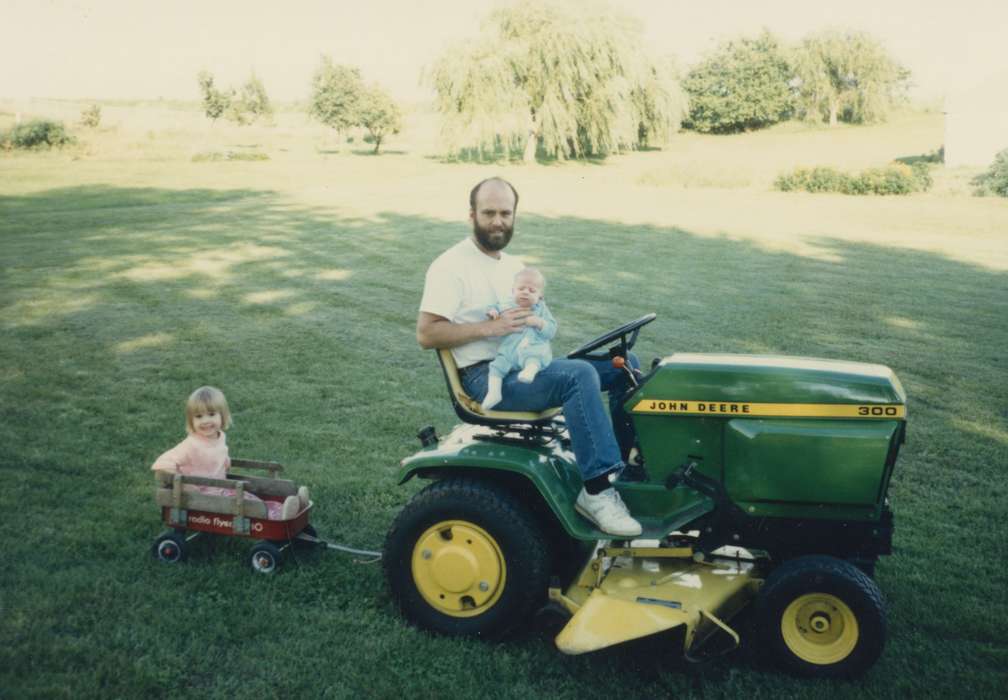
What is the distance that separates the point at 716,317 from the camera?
10531 millimetres

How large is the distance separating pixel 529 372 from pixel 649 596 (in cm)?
Answer: 105

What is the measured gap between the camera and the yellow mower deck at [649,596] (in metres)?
3.34

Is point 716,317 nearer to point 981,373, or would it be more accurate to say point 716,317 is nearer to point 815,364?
point 981,373

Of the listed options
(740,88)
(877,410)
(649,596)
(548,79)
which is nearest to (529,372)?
(649,596)

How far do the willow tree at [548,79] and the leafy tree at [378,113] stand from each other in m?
13.7

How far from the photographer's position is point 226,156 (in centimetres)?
3312

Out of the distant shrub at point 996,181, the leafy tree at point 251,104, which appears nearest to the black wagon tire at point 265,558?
the distant shrub at point 996,181

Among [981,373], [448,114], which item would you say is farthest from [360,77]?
[981,373]

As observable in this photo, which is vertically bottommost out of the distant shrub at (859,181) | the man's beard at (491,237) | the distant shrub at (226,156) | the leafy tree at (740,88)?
the man's beard at (491,237)

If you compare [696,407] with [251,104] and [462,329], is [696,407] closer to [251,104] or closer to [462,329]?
[462,329]

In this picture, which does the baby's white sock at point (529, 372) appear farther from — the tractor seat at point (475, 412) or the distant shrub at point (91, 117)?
the distant shrub at point (91, 117)

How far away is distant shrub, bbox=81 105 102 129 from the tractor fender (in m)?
42.2

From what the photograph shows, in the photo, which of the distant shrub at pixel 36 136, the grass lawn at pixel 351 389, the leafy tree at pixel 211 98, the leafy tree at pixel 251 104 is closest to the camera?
the grass lawn at pixel 351 389

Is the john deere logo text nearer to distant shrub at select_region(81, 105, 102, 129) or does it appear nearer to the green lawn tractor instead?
the green lawn tractor
